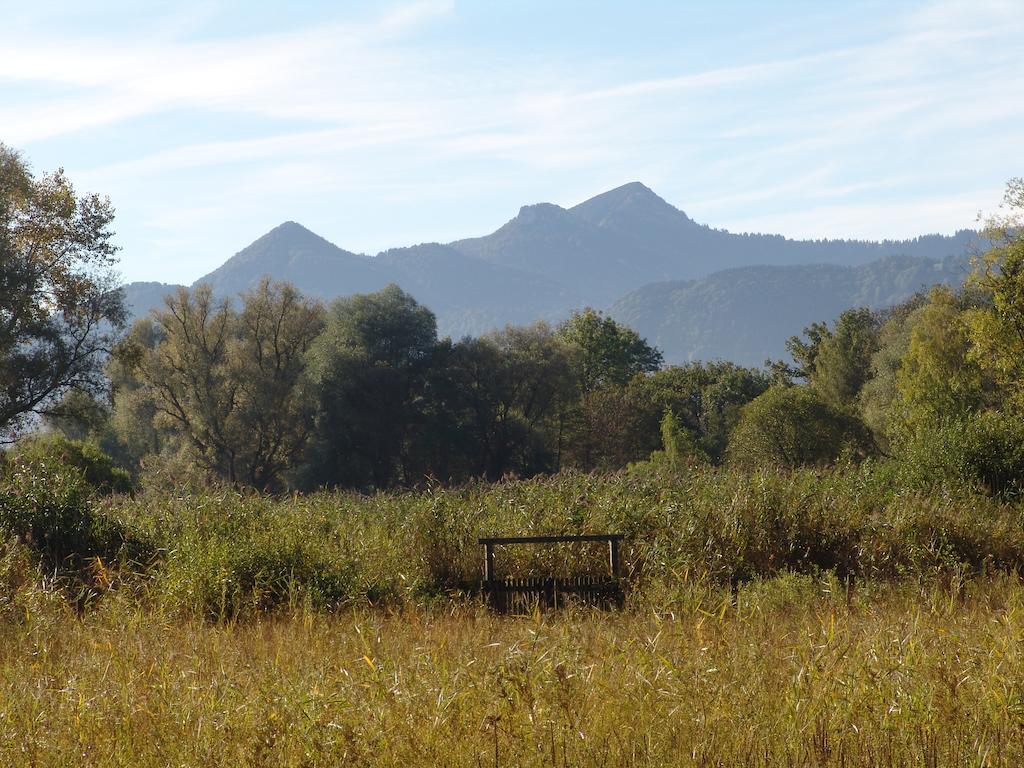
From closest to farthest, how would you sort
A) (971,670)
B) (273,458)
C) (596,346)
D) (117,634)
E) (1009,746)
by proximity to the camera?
(1009,746)
(971,670)
(117,634)
(273,458)
(596,346)

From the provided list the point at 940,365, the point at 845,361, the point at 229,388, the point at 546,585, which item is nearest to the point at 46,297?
the point at 229,388

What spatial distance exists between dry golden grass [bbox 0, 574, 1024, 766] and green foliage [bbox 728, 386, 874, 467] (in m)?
32.1

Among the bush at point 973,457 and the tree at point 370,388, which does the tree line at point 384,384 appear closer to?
the tree at point 370,388

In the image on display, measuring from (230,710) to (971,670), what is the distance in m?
3.86

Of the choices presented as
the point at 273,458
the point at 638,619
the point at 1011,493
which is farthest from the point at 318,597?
the point at 273,458

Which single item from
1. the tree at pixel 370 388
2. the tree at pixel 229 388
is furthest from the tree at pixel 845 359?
the tree at pixel 229 388

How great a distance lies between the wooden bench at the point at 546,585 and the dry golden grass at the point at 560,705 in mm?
4881

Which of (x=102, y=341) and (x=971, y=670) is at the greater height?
(x=102, y=341)

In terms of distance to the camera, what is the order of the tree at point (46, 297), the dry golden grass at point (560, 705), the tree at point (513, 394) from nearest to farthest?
the dry golden grass at point (560, 705) < the tree at point (46, 297) < the tree at point (513, 394)

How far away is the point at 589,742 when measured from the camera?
179 inches

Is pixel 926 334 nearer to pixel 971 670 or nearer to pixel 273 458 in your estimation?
pixel 273 458

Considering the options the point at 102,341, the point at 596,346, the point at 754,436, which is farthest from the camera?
the point at 596,346

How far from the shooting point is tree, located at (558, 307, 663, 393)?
68.0 metres

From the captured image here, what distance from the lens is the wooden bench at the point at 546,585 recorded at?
1119 centimetres
